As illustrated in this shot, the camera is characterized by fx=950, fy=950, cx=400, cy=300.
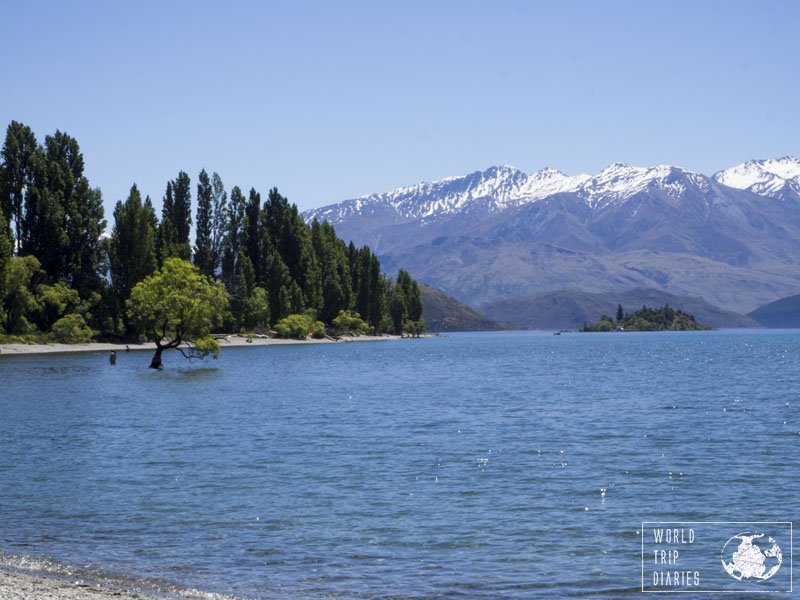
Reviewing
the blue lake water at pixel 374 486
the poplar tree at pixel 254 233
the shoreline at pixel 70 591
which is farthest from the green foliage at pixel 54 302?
the shoreline at pixel 70 591

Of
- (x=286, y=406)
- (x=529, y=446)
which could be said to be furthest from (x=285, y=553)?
(x=286, y=406)

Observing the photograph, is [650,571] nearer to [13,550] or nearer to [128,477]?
[13,550]

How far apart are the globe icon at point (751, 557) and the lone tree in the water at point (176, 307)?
75.9 m

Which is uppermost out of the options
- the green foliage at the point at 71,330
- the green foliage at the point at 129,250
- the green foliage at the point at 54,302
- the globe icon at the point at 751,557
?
the green foliage at the point at 129,250

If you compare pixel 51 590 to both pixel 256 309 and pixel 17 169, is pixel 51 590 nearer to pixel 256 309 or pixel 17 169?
pixel 17 169

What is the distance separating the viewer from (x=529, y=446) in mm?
42750

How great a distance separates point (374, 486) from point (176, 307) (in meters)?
66.2

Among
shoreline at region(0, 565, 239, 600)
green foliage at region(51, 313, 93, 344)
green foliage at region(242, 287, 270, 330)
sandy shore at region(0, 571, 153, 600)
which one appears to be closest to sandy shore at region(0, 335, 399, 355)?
green foliage at region(51, 313, 93, 344)

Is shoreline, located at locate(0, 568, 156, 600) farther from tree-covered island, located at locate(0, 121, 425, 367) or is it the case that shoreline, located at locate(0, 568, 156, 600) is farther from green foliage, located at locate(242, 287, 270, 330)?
green foliage, located at locate(242, 287, 270, 330)

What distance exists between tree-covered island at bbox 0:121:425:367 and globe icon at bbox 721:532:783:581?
249 ft

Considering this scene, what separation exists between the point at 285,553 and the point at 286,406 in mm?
38713

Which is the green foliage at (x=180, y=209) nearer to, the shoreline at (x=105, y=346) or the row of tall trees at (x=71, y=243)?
the row of tall trees at (x=71, y=243)

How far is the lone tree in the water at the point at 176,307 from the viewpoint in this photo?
312 ft

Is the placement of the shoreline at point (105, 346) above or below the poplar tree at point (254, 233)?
below
